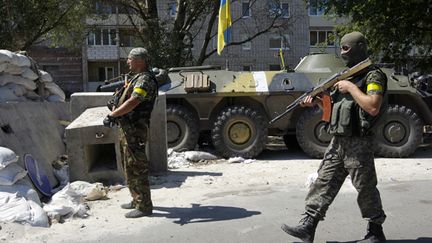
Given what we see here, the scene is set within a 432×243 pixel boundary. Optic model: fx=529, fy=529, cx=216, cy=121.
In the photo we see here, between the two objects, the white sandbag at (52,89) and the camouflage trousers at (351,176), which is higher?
the white sandbag at (52,89)

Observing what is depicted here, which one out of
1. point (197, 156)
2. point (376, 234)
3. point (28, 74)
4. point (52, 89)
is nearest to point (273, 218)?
point (376, 234)

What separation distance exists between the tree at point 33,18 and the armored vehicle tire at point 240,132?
363 inches

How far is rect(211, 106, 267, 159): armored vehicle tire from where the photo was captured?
9453mm

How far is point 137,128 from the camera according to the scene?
5.43 m

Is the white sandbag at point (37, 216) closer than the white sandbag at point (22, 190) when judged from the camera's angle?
Yes

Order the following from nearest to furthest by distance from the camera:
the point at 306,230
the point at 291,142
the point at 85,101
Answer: the point at 306,230, the point at 85,101, the point at 291,142

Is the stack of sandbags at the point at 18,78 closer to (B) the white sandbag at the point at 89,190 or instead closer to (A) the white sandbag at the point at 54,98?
(A) the white sandbag at the point at 54,98

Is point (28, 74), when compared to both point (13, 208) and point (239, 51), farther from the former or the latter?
point (239, 51)

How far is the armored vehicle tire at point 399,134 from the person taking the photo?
9398mm

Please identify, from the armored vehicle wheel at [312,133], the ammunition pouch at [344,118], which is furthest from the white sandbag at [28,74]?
the ammunition pouch at [344,118]

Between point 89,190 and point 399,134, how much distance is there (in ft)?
18.7

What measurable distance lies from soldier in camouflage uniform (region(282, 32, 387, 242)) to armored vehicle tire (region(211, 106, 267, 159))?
5117mm

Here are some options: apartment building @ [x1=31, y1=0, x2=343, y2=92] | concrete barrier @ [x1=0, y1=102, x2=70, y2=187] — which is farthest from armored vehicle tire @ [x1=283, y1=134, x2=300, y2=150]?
apartment building @ [x1=31, y1=0, x2=343, y2=92]

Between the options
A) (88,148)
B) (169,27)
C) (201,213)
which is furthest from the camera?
(169,27)
